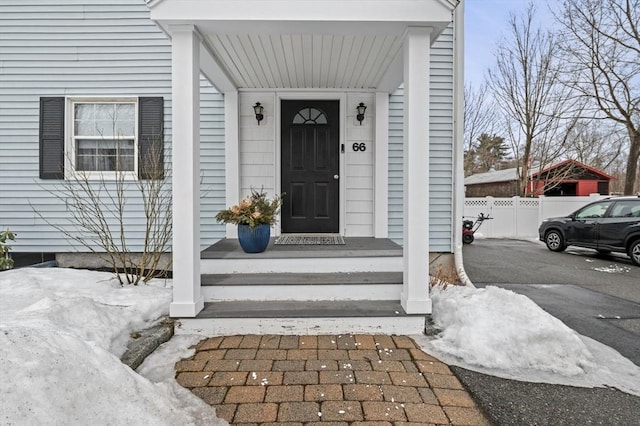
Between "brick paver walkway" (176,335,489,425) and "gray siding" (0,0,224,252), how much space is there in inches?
126

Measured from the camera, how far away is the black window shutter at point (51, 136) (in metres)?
4.90

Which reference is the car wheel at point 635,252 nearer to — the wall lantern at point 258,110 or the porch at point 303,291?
the porch at point 303,291

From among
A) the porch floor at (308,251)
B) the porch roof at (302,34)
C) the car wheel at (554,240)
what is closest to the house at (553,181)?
the car wheel at (554,240)

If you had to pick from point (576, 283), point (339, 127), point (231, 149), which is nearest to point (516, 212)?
point (576, 283)

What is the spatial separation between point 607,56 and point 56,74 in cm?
1672

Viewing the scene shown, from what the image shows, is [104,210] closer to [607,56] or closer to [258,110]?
[258,110]

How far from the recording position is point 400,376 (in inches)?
91.8

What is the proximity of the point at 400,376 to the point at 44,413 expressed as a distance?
1.84 m

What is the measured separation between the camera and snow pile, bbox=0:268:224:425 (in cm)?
153

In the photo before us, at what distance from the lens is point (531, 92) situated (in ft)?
48.8

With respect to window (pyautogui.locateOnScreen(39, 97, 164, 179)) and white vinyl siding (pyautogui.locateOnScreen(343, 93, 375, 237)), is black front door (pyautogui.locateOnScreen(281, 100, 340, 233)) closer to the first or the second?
white vinyl siding (pyautogui.locateOnScreen(343, 93, 375, 237))

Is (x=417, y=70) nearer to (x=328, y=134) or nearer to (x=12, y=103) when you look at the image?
(x=328, y=134)

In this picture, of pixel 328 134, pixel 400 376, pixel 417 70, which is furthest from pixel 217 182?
pixel 400 376

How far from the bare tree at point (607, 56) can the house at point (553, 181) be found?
2842 millimetres
